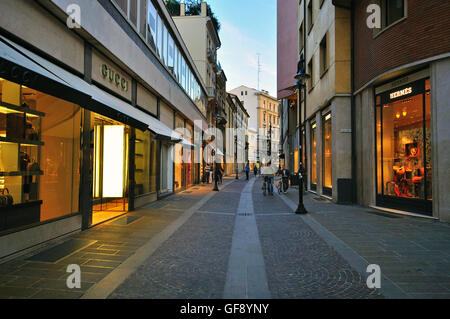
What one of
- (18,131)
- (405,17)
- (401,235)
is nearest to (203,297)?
(18,131)

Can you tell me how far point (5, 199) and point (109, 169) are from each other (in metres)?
4.15

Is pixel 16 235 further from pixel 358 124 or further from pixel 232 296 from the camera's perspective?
pixel 358 124

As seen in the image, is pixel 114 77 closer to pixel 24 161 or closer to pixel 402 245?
pixel 24 161

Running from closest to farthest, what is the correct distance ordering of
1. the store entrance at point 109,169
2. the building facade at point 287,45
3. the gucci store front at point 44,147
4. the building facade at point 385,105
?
1. the gucci store front at point 44,147
2. the building facade at point 385,105
3. the store entrance at point 109,169
4. the building facade at point 287,45

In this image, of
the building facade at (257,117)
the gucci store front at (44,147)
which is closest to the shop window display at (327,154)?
the gucci store front at (44,147)

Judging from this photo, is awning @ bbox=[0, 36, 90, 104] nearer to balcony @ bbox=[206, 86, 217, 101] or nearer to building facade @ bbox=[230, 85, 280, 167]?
balcony @ bbox=[206, 86, 217, 101]

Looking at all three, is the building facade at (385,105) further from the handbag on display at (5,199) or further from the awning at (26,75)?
the handbag on display at (5,199)

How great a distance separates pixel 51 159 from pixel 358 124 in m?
11.1

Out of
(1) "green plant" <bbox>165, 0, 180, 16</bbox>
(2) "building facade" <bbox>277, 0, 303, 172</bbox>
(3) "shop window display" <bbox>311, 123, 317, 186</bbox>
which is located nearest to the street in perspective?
(3) "shop window display" <bbox>311, 123, 317, 186</bbox>

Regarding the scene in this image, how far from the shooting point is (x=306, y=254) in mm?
5566

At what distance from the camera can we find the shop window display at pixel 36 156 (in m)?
5.24

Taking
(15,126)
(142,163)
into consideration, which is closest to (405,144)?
(142,163)

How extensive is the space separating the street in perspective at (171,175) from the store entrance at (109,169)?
48mm

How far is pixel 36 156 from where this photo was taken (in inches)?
234
